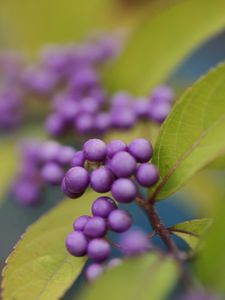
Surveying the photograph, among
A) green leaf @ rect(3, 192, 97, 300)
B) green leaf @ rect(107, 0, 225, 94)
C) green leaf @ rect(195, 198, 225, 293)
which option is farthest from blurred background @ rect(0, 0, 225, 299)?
green leaf @ rect(195, 198, 225, 293)

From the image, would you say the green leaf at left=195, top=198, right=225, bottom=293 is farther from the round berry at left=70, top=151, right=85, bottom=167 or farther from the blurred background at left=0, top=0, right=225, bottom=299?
the blurred background at left=0, top=0, right=225, bottom=299

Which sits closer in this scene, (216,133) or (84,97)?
(216,133)

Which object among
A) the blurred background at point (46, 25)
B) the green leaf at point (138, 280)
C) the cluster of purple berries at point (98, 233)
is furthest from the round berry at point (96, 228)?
the blurred background at point (46, 25)

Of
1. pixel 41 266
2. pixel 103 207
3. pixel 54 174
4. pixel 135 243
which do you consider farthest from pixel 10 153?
pixel 135 243

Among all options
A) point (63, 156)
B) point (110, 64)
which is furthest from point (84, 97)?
point (63, 156)

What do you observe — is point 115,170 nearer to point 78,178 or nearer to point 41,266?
point 78,178

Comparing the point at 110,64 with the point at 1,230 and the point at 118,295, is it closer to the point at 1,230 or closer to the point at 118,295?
the point at 1,230

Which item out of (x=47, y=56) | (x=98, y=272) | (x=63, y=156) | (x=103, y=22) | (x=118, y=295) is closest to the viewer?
(x=118, y=295)
